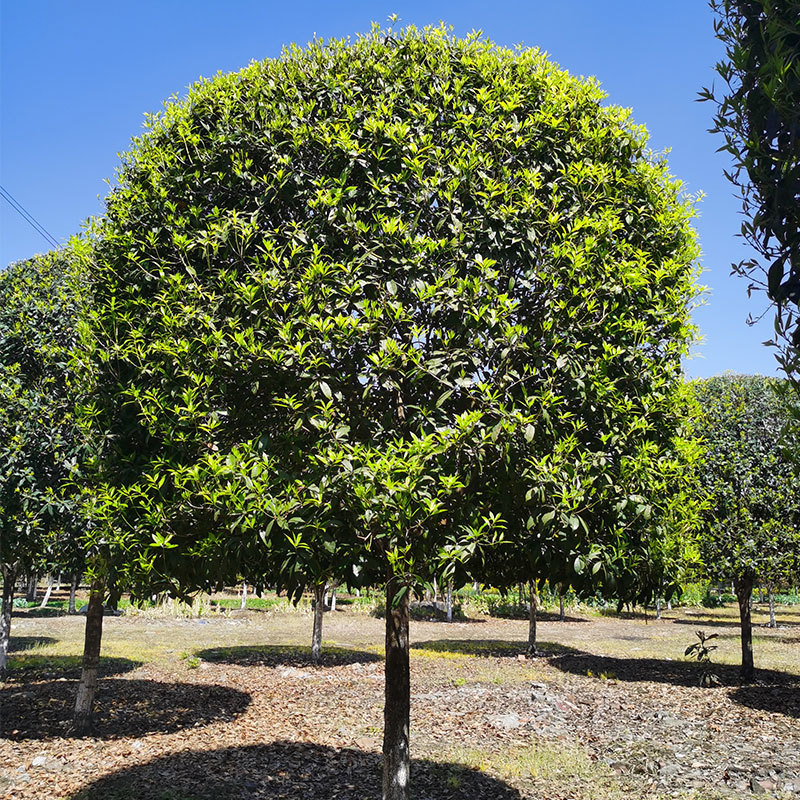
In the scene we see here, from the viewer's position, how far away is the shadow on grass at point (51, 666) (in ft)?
61.0

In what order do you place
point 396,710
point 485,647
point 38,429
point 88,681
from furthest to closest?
point 485,647
point 88,681
point 38,429
point 396,710

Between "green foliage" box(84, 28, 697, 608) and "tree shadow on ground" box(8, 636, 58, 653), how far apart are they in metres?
23.0

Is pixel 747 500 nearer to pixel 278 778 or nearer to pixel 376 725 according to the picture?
pixel 376 725

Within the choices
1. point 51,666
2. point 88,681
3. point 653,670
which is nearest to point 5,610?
point 51,666

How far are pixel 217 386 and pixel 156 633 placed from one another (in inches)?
1136

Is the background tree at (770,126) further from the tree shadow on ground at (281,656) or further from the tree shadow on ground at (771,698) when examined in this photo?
the tree shadow on ground at (281,656)

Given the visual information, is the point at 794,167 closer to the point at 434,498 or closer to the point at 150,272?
the point at 434,498

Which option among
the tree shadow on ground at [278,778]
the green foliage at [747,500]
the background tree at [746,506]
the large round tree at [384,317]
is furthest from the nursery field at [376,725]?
the large round tree at [384,317]

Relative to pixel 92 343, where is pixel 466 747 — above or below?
below

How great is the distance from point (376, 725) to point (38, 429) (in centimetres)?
922

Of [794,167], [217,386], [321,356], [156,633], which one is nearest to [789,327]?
[794,167]

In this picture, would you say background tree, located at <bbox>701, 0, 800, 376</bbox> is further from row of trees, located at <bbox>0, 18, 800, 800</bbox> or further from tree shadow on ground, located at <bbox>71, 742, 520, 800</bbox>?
tree shadow on ground, located at <bbox>71, 742, 520, 800</bbox>

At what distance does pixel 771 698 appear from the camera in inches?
693

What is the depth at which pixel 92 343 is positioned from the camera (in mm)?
7410
